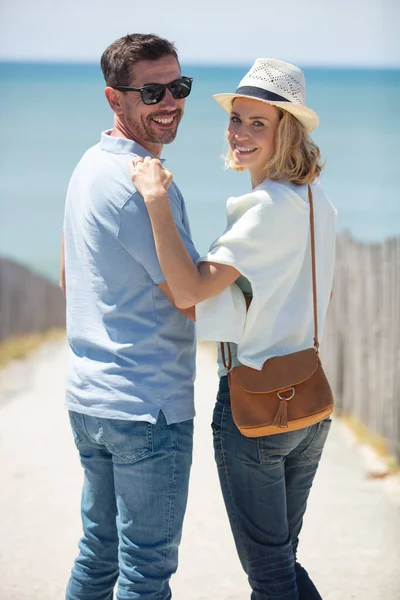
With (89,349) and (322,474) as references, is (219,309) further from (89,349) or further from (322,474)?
(322,474)

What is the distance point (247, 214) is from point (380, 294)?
3.16 meters

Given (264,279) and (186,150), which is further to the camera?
(186,150)

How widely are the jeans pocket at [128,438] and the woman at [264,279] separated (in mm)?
230

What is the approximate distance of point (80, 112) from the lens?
679 inches

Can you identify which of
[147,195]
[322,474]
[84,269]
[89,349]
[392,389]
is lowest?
[322,474]

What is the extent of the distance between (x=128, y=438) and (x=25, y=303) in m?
8.81

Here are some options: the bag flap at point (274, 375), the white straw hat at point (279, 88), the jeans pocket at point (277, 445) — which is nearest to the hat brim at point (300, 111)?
the white straw hat at point (279, 88)

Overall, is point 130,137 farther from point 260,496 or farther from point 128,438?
point 260,496

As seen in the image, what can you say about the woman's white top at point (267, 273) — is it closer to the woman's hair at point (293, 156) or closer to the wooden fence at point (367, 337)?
the woman's hair at point (293, 156)

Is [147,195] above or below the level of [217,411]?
above

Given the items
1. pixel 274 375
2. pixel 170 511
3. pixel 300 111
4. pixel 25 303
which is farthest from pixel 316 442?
pixel 25 303

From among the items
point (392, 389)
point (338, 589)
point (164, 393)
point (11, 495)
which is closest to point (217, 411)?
point (164, 393)

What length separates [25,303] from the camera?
35.4 feet

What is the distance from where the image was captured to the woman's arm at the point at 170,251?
2.14 metres
